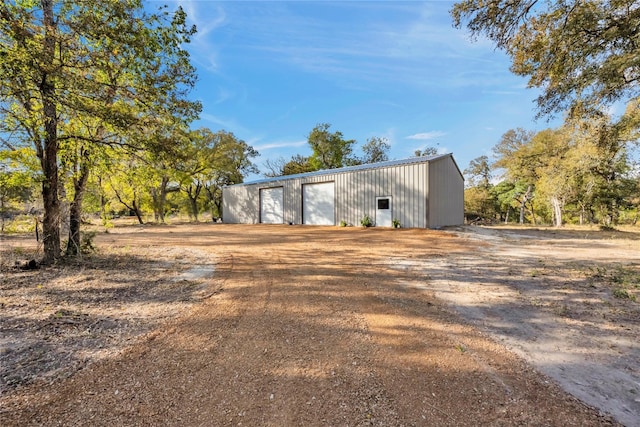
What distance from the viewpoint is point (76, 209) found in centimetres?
624

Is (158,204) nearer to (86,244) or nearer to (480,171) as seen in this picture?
(86,244)

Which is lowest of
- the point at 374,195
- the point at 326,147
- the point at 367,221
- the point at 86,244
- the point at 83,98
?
the point at 86,244

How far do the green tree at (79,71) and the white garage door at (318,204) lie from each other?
11.3 m

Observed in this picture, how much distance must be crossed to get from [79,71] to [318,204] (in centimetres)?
1310

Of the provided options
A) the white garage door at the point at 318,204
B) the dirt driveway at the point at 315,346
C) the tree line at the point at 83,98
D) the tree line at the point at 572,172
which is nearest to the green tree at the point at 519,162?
the tree line at the point at 572,172

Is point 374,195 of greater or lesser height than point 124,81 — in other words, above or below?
below

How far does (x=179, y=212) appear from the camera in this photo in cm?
3064

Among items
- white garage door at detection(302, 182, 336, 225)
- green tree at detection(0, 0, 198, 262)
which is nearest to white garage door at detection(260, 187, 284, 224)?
white garage door at detection(302, 182, 336, 225)

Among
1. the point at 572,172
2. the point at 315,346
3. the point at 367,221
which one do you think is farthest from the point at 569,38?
the point at 572,172

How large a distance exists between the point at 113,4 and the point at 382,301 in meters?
5.86

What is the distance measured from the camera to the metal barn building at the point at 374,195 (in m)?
12.9

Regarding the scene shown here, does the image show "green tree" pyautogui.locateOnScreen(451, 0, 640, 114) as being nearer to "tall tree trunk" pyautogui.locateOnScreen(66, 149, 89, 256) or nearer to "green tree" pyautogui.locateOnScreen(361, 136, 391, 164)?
"tall tree trunk" pyautogui.locateOnScreen(66, 149, 89, 256)

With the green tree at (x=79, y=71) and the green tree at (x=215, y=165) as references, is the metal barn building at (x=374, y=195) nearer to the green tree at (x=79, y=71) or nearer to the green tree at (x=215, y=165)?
the green tree at (x=215, y=165)

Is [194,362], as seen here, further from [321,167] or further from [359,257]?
[321,167]
